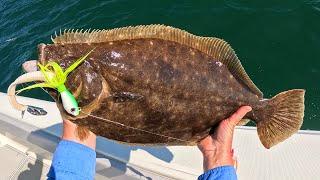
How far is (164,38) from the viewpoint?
3.73m

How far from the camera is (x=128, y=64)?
12.0 feet

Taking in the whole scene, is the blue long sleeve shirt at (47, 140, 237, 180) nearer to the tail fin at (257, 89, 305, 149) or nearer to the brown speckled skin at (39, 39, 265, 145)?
the brown speckled skin at (39, 39, 265, 145)

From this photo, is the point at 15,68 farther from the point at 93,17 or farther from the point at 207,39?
the point at 207,39

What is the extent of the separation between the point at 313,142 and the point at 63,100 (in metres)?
3.30

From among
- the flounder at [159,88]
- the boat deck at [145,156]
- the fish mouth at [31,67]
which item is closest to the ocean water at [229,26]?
the boat deck at [145,156]

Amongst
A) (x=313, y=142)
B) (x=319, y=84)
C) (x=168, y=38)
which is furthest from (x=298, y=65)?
(x=168, y=38)

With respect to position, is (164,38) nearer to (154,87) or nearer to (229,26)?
(154,87)

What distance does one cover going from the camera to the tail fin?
4098 mm

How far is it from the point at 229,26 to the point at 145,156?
177 inches

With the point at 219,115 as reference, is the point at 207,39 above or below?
above

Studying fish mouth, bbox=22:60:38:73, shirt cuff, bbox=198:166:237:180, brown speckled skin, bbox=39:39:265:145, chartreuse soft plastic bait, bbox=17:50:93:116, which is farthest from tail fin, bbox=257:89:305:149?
fish mouth, bbox=22:60:38:73

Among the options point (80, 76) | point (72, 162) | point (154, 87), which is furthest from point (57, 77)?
point (72, 162)

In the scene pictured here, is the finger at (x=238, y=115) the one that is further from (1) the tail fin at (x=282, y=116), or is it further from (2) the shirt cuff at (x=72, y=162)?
(2) the shirt cuff at (x=72, y=162)

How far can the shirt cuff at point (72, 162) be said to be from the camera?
3.94 meters
